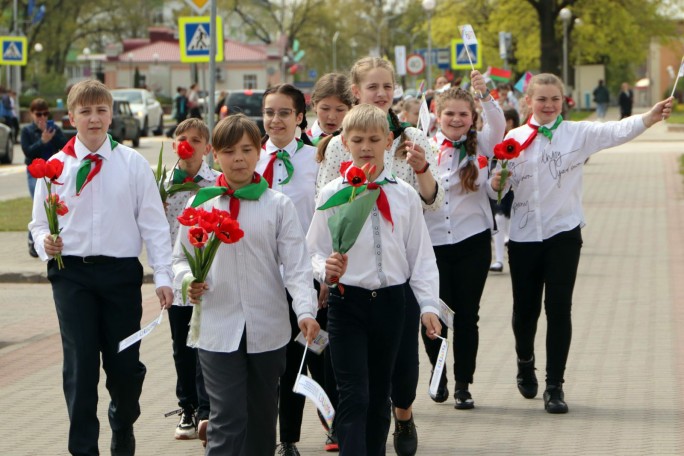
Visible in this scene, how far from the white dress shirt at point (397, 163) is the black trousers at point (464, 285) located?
3.09 ft

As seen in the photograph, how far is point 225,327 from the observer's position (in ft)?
18.2

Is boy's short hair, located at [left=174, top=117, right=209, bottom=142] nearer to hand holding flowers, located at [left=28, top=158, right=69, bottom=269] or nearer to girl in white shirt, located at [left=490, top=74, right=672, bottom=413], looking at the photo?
hand holding flowers, located at [left=28, top=158, right=69, bottom=269]

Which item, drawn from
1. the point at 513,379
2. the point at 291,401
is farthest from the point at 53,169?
the point at 513,379

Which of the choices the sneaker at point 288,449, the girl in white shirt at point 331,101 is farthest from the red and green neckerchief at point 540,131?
the sneaker at point 288,449

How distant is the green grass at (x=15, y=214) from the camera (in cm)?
1939

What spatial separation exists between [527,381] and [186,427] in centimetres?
208

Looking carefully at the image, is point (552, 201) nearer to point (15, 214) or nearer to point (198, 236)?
point (198, 236)

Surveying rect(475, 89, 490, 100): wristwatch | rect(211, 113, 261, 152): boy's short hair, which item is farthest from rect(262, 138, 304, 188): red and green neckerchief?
rect(475, 89, 490, 100): wristwatch

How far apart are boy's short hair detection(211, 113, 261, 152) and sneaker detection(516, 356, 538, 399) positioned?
301 cm

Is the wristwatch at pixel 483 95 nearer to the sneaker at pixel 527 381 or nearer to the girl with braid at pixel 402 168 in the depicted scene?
the girl with braid at pixel 402 168

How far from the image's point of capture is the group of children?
18.3ft

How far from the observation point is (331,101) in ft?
23.3

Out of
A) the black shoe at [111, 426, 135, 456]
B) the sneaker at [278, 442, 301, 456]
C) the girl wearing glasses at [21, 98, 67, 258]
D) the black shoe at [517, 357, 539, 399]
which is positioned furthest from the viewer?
the girl wearing glasses at [21, 98, 67, 258]

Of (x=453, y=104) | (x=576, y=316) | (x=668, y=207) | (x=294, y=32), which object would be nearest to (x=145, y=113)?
(x=668, y=207)
